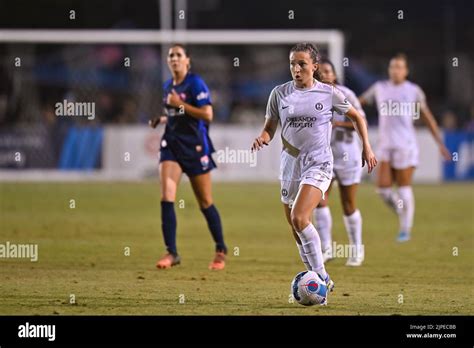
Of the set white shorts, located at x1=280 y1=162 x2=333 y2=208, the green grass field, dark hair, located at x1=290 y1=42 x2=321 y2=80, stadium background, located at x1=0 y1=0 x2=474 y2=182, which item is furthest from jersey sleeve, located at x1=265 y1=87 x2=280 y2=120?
stadium background, located at x1=0 y1=0 x2=474 y2=182

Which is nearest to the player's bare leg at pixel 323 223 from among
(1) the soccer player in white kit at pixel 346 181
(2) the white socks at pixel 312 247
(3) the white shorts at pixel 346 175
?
(1) the soccer player in white kit at pixel 346 181

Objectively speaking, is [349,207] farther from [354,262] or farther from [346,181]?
[354,262]

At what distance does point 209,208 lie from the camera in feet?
42.4

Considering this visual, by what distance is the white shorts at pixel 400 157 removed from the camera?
16.2 metres

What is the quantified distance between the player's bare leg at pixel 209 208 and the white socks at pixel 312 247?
2.89 m

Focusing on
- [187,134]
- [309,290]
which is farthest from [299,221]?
[187,134]

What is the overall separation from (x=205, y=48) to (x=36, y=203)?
17.0 metres

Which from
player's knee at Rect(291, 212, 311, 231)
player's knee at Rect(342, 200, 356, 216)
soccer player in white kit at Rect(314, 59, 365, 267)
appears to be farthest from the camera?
player's knee at Rect(342, 200, 356, 216)

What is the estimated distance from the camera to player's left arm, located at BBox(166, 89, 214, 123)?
1232cm

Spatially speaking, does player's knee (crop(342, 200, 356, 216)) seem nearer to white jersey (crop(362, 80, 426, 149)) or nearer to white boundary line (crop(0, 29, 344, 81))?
white jersey (crop(362, 80, 426, 149))

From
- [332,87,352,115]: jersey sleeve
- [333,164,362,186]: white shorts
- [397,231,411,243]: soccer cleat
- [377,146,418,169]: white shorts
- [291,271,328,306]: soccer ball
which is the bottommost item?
[291,271,328,306]: soccer ball

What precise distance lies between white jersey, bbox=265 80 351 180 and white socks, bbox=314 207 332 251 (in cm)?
318
